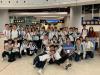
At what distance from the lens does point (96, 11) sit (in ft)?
51.9

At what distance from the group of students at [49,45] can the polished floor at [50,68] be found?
8.7 inches

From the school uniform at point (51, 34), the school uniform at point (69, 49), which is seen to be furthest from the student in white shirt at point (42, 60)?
the school uniform at point (51, 34)

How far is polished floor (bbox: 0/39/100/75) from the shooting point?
6.28 meters

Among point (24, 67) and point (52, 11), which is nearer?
point (24, 67)

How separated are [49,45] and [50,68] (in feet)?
4.63

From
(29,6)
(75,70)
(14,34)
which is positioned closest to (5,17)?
(29,6)

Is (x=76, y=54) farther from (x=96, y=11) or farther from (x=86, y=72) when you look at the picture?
(x=96, y=11)

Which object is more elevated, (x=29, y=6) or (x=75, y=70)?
(x=29, y=6)

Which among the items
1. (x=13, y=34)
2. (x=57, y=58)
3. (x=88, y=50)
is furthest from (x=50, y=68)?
(x=13, y=34)

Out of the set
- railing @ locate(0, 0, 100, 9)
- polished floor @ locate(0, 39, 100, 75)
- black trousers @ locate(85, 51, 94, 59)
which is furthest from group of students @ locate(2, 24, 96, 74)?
railing @ locate(0, 0, 100, 9)

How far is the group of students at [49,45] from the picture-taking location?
6848 millimetres

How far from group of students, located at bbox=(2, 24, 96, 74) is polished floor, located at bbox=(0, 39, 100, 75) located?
8.7 inches

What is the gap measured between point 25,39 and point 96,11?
8600 mm

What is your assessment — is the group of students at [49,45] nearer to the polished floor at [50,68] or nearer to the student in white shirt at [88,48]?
the student in white shirt at [88,48]
